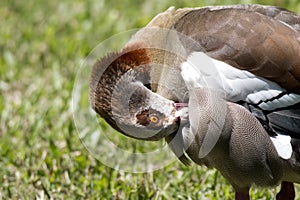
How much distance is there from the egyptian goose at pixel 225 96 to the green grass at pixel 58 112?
0.65 metres

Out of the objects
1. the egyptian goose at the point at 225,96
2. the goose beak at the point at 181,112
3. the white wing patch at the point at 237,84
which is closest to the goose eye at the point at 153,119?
the egyptian goose at the point at 225,96

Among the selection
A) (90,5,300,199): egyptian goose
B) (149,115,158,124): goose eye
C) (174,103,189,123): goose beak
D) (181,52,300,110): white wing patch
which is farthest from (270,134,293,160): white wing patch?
(149,115,158,124): goose eye

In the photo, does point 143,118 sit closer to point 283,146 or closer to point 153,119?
point 153,119

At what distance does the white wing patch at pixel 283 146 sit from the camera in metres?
4.32

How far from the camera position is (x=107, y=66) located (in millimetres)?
4355

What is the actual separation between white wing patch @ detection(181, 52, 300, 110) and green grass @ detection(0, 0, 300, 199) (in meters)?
0.84

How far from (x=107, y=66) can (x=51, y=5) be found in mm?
3613

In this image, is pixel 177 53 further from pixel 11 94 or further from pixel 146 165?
pixel 11 94

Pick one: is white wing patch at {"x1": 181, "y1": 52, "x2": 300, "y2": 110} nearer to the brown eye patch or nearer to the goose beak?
the goose beak

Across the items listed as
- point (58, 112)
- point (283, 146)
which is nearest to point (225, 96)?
point (283, 146)

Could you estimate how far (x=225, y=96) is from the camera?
14.2 feet

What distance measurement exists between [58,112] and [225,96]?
2.06 metres

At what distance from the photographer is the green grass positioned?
16.6ft

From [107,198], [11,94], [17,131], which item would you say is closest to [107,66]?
[107,198]
